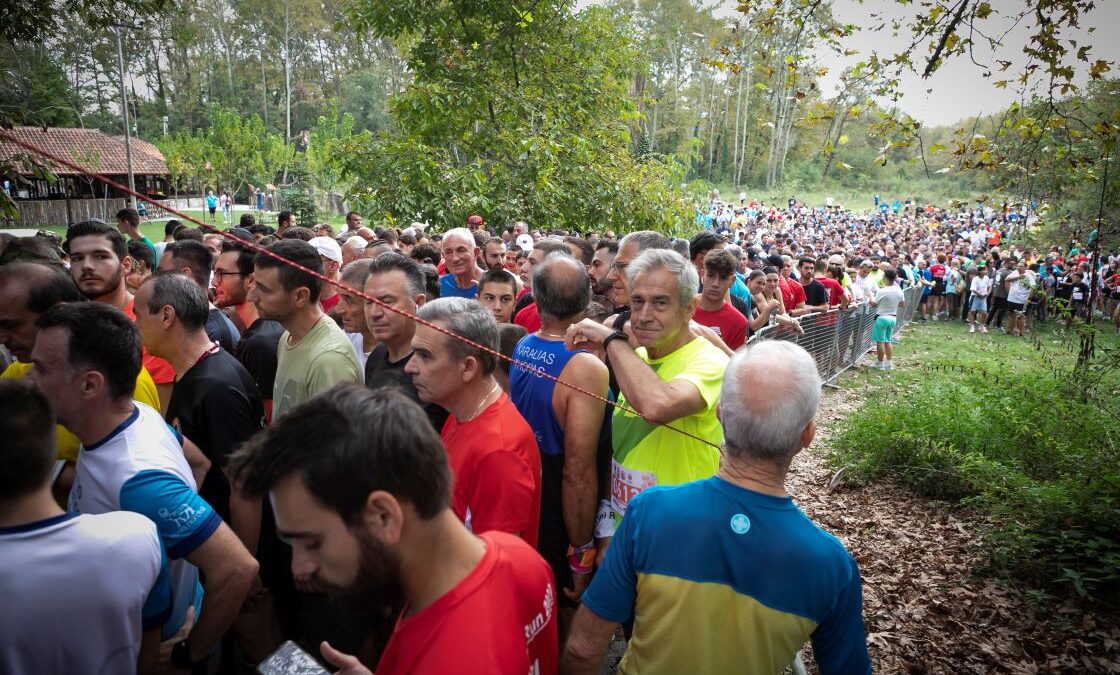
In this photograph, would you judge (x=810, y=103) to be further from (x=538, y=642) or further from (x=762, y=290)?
(x=538, y=642)

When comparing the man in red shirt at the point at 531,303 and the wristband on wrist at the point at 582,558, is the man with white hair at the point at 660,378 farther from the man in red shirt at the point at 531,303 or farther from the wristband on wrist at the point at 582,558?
the man in red shirt at the point at 531,303

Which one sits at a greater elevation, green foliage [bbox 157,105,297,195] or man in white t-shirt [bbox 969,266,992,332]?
green foliage [bbox 157,105,297,195]

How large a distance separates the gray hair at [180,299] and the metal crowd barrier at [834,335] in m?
5.61

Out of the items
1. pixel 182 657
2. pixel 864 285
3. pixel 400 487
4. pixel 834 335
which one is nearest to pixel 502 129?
pixel 834 335

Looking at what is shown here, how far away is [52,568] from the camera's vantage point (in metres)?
1.81

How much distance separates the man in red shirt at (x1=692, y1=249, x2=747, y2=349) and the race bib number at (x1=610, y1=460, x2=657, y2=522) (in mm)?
2630

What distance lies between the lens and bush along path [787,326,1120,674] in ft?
13.4

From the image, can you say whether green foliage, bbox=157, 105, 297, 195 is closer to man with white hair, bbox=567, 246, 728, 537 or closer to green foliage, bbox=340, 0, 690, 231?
green foliage, bbox=340, 0, 690, 231

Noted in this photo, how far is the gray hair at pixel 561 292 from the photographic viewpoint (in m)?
3.55

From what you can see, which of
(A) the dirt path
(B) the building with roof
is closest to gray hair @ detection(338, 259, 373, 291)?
(A) the dirt path

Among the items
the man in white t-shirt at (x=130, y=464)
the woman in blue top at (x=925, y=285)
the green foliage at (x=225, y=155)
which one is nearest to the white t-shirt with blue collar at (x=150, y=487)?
the man in white t-shirt at (x=130, y=464)

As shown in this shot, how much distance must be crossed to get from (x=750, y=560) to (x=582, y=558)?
179 cm

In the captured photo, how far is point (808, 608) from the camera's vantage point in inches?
71.9

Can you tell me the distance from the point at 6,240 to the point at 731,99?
76005 millimetres
